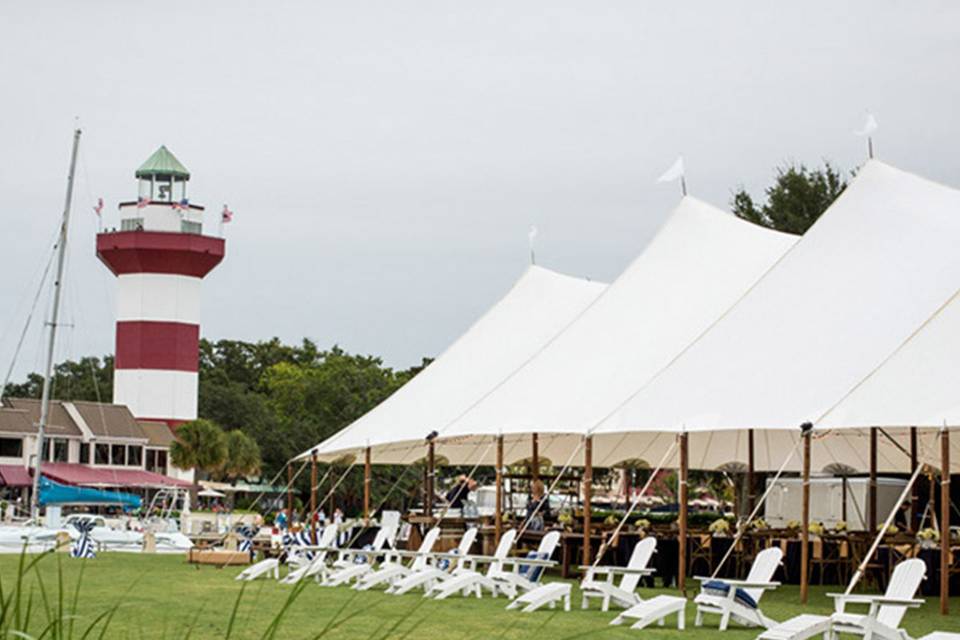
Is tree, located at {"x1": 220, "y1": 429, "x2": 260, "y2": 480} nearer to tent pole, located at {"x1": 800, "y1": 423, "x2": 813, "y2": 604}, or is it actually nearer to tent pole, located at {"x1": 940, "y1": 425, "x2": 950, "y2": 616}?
tent pole, located at {"x1": 800, "y1": 423, "x2": 813, "y2": 604}

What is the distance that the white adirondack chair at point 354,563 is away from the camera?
17734 mm

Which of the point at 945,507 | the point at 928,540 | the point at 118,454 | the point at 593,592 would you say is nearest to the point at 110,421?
the point at 118,454

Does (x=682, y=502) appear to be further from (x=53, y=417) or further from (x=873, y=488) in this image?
(x=53, y=417)

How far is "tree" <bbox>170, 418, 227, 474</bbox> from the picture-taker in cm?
5534

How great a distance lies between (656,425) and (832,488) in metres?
6.68

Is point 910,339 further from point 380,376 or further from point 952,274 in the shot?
point 380,376

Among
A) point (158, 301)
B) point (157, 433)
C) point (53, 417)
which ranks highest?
point (158, 301)

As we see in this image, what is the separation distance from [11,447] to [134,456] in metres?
4.21

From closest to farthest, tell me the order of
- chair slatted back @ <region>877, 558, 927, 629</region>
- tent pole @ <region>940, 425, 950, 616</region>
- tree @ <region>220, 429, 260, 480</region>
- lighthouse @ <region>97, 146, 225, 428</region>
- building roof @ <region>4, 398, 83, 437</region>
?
chair slatted back @ <region>877, 558, 927, 629</region>, tent pole @ <region>940, 425, 950, 616</region>, lighthouse @ <region>97, 146, 225, 428</region>, building roof @ <region>4, 398, 83, 437</region>, tree @ <region>220, 429, 260, 480</region>

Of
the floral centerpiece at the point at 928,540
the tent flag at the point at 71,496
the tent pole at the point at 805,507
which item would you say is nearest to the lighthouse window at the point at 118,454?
the tent flag at the point at 71,496

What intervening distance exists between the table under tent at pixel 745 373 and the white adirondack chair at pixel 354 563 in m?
1.10

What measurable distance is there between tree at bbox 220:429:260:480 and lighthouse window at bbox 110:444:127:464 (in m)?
3.35

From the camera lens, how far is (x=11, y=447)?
5528 cm

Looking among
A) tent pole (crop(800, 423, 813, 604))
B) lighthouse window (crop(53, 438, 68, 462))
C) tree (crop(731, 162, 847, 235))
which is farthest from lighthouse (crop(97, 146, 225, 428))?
tent pole (crop(800, 423, 813, 604))
